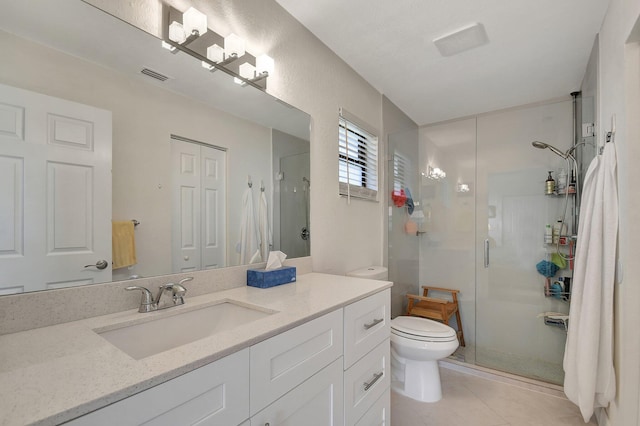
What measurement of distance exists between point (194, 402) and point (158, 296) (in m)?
0.50

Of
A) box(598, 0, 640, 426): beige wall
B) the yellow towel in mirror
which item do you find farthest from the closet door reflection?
box(598, 0, 640, 426): beige wall

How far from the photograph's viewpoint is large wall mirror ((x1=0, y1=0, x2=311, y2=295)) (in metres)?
0.83

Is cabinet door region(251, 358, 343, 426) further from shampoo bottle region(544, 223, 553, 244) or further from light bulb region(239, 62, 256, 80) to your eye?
shampoo bottle region(544, 223, 553, 244)

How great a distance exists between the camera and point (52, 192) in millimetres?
878

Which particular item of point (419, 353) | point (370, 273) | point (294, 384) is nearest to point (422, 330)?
point (419, 353)

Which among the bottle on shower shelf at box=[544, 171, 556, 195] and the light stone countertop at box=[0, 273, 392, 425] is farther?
the bottle on shower shelf at box=[544, 171, 556, 195]

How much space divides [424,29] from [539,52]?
35.0 inches

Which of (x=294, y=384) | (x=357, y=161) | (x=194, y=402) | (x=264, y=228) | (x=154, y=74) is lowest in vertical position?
(x=294, y=384)

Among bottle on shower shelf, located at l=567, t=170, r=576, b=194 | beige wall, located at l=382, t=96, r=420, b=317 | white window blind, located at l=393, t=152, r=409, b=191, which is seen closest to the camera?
bottle on shower shelf, located at l=567, t=170, r=576, b=194

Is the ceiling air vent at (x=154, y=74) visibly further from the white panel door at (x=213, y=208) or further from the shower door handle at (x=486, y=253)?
the shower door handle at (x=486, y=253)

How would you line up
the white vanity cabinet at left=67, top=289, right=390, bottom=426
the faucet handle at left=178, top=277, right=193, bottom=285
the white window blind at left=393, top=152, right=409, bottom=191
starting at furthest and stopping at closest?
the white window blind at left=393, top=152, right=409, bottom=191
the faucet handle at left=178, top=277, right=193, bottom=285
the white vanity cabinet at left=67, top=289, right=390, bottom=426

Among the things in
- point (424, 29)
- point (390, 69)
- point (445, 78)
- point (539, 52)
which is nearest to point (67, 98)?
point (424, 29)

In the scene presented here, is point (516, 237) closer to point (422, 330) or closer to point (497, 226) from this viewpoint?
point (497, 226)

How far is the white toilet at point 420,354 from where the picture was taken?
198cm
